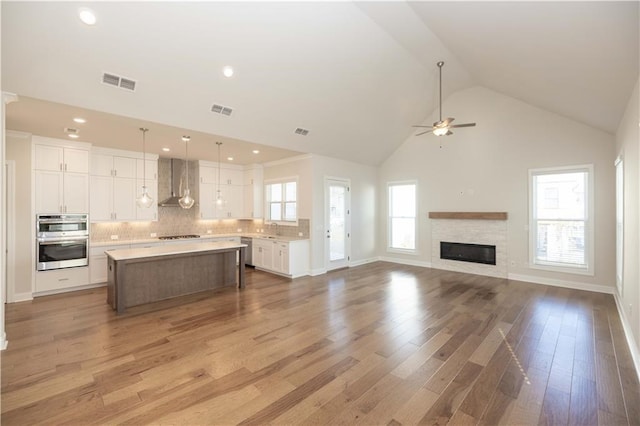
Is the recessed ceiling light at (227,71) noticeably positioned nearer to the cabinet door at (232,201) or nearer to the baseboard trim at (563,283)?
the cabinet door at (232,201)

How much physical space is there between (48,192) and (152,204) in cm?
180

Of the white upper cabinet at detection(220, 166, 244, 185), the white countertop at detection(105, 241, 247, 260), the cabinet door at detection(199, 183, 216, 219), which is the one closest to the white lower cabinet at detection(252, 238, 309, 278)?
the white countertop at detection(105, 241, 247, 260)

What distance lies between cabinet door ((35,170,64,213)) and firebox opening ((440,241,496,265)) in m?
8.22

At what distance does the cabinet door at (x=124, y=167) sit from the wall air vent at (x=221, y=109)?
10.3 feet

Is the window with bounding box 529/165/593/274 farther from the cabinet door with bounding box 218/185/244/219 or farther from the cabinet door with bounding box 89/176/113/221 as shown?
the cabinet door with bounding box 89/176/113/221

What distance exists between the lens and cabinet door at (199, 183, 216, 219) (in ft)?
24.9

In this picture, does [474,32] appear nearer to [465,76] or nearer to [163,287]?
[465,76]

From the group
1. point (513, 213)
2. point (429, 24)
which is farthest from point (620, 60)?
point (513, 213)

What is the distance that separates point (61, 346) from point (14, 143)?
3780 millimetres

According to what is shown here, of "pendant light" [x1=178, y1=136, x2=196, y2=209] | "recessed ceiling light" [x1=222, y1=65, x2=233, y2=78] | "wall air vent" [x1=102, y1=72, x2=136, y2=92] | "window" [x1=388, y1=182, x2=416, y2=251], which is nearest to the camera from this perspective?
"wall air vent" [x1=102, y1=72, x2=136, y2=92]

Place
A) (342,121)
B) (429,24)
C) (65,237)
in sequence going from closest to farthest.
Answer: (429,24) → (65,237) → (342,121)

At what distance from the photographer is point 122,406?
2262 mm

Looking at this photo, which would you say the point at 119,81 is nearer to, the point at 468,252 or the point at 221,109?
the point at 221,109

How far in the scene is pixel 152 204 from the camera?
6617 millimetres
